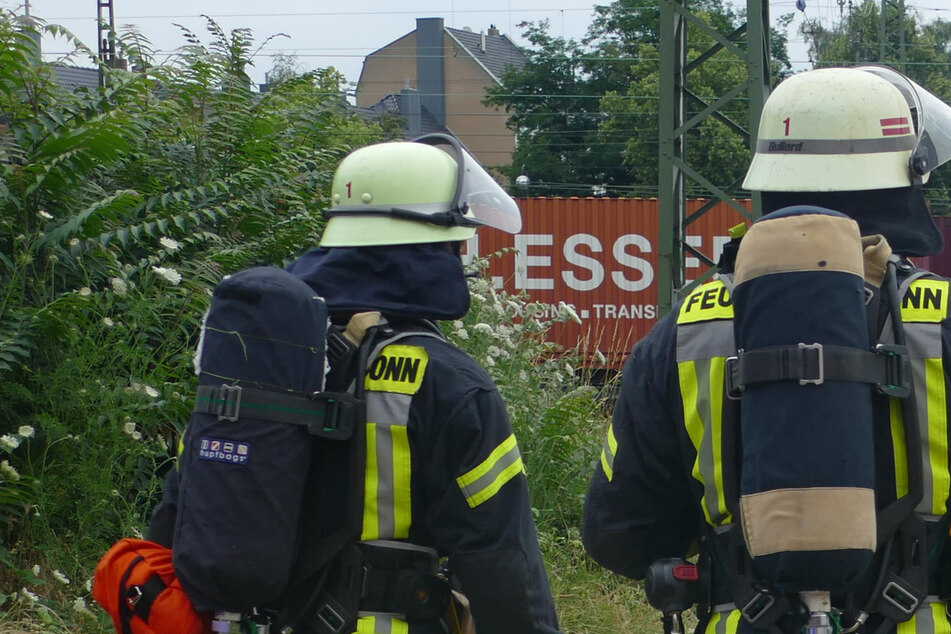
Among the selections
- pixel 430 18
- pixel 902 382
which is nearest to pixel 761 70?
pixel 902 382

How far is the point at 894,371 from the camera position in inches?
77.2

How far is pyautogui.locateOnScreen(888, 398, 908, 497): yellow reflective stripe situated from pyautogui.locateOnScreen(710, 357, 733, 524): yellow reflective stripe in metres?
0.31

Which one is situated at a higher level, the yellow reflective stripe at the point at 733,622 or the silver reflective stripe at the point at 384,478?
the silver reflective stripe at the point at 384,478

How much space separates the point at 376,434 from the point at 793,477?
866 millimetres

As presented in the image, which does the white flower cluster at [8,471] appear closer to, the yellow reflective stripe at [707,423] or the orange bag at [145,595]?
the orange bag at [145,595]

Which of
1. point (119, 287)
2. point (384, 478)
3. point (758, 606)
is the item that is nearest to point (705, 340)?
point (758, 606)

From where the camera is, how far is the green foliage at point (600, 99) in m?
42.6

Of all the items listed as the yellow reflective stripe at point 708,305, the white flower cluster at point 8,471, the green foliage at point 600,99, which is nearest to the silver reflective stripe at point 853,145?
the yellow reflective stripe at point 708,305

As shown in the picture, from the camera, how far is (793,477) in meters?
1.88

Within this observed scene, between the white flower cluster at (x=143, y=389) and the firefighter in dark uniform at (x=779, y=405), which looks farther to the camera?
the white flower cluster at (x=143, y=389)

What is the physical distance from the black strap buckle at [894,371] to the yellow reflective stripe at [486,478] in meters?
0.76

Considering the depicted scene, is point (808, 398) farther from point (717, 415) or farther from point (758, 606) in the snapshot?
point (758, 606)

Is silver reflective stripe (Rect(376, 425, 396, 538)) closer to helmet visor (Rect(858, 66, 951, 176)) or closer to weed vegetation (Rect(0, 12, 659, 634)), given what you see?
helmet visor (Rect(858, 66, 951, 176))

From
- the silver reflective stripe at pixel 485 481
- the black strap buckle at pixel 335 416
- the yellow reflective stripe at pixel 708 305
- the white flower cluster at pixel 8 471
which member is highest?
the yellow reflective stripe at pixel 708 305
